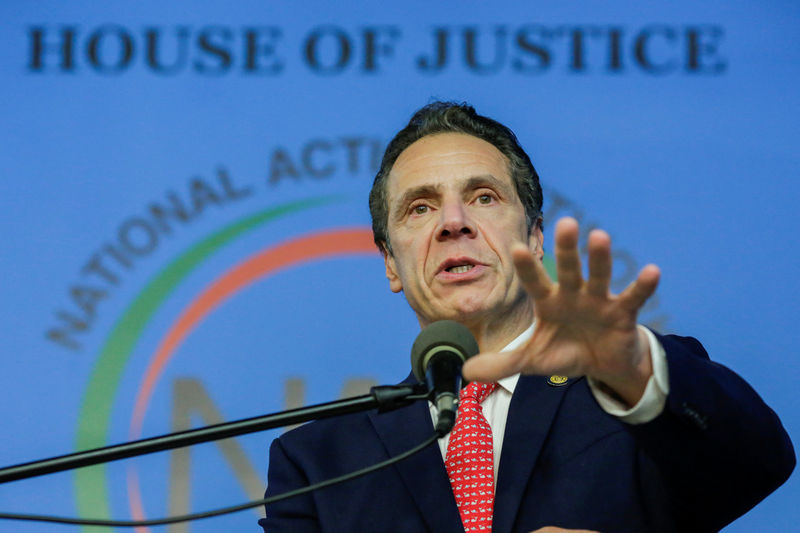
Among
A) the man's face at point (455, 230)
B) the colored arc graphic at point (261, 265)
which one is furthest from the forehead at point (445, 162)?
the colored arc graphic at point (261, 265)

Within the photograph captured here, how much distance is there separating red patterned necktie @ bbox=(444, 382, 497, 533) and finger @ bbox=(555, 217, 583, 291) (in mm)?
654

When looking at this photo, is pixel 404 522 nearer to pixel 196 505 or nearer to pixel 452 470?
pixel 452 470

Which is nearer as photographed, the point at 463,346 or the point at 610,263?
the point at 610,263

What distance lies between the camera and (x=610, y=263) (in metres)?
1.28

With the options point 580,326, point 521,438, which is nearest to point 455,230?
point 521,438

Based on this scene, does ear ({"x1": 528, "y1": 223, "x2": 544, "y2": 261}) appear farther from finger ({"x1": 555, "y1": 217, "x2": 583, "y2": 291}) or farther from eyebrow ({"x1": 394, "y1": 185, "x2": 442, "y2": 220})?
finger ({"x1": 555, "y1": 217, "x2": 583, "y2": 291})

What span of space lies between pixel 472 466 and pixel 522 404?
160 mm

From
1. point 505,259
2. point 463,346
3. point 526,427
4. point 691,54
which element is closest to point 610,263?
point 463,346

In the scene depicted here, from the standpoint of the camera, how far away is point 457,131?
8.32 feet

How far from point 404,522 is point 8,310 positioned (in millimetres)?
1534

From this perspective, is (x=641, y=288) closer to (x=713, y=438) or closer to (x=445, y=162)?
(x=713, y=438)

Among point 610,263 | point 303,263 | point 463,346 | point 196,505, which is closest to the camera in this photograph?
point 610,263

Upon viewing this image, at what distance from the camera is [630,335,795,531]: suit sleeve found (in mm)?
1483

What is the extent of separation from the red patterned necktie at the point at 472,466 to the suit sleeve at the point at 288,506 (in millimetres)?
282
